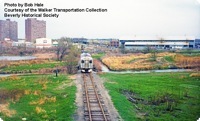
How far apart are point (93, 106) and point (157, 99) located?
2.47 meters

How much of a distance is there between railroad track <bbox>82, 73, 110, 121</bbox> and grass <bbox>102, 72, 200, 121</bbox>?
49cm

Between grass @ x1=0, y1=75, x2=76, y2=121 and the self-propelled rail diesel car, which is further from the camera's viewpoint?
the self-propelled rail diesel car

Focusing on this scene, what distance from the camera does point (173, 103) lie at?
9.67m

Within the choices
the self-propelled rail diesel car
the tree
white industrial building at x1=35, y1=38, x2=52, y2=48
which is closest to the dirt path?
the self-propelled rail diesel car

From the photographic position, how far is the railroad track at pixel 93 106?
7875 millimetres

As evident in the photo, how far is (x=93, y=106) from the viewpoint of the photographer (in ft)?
29.7

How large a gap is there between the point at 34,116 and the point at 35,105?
4.20 ft

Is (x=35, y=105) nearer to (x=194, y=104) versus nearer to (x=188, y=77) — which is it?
(x=194, y=104)

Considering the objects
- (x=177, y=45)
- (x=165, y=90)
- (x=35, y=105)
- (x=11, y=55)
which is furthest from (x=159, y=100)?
(x=11, y=55)

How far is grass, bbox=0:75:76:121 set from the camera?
828 centimetres

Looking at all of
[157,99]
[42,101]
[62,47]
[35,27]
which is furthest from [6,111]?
[62,47]

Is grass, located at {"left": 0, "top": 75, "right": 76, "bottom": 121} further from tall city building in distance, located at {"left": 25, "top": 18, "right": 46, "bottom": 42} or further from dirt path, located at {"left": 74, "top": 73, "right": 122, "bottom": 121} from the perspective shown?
tall city building in distance, located at {"left": 25, "top": 18, "right": 46, "bottom": 42}

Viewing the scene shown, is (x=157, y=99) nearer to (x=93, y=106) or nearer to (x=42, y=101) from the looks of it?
(x=93, y=106)

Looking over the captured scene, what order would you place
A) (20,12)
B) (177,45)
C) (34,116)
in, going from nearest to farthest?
(20,12)
(34,116)
(177,45)
